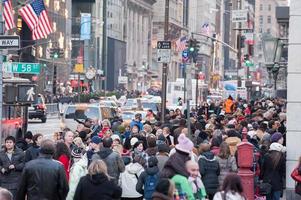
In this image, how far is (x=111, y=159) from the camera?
15031 millimetres

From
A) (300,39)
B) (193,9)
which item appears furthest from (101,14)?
(300,39)

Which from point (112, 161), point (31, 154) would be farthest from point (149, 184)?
point (31, 154)

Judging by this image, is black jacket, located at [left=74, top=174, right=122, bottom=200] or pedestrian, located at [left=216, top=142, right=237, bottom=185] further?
pedestrian, located at [left=216, top=142, right=237, bottom=185]

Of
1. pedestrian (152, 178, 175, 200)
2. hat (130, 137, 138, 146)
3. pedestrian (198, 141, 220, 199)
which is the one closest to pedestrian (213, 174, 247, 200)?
pedestrian (152, 178, 175, 200)

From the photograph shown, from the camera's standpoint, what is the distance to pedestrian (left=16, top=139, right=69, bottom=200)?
12578 mm

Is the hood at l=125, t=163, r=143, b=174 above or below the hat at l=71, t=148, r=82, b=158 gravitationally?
below

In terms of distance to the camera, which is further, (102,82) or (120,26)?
(120,26)

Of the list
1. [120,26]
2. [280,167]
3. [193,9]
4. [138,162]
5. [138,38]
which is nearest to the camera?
[138,162]

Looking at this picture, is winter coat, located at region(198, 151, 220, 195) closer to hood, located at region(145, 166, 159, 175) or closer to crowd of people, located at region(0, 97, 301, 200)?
crowd of people, located at region(0, 97, 301, 200)

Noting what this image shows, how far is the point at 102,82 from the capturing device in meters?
112

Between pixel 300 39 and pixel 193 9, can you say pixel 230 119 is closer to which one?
pixel 300 39

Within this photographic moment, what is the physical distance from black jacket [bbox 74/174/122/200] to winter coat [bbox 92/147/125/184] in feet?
9.88

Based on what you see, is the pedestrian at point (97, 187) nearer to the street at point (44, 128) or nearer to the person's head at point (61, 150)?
the person's head at point (61, 150)

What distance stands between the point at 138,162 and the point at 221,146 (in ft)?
5.72
